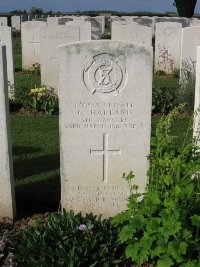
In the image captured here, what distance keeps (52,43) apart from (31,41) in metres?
3.79

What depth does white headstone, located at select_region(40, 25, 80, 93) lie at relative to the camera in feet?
31.0

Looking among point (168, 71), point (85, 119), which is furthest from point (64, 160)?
point (168, 71)

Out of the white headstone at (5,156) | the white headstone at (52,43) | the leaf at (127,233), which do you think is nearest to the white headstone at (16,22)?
the white headstone at (52,43)

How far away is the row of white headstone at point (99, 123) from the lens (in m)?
3.99

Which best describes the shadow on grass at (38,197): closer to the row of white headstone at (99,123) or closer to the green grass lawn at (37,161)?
the green grass lawn at (37,161)

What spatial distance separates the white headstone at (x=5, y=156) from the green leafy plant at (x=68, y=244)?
640 millimetres

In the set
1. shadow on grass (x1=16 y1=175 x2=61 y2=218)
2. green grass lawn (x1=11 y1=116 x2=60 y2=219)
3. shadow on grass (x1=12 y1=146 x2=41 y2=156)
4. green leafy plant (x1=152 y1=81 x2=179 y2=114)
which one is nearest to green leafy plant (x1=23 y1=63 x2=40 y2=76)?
green grass lawn (x1=11 y1=116 x2=60 y2=219)

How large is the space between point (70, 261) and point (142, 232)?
0.58 meters

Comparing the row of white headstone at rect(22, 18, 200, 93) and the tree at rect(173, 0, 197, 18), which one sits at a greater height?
the tree at rect(173, 0, 197, 18)

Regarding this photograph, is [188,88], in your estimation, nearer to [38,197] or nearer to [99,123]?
[38,197]

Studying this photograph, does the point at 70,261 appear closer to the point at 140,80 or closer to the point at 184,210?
the point at 184,210

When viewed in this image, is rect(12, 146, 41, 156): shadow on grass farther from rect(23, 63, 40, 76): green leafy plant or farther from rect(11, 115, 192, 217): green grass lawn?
rect(23, 63, 40, 76): green leafy plant

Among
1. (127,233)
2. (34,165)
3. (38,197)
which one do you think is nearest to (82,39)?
(34,165)

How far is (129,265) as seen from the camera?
373 cm
